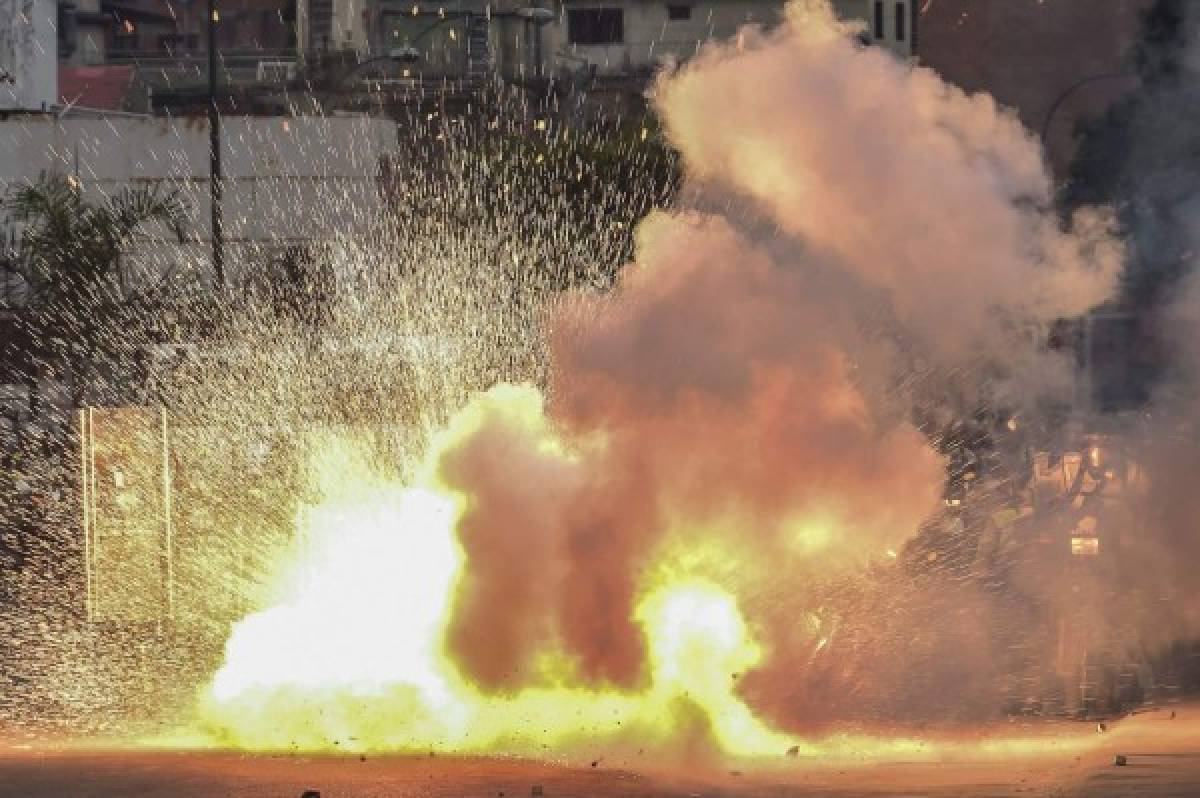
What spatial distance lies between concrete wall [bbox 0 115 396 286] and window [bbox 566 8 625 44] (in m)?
17.1

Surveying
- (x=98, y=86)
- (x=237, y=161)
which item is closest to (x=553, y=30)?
(x=98, y=86)

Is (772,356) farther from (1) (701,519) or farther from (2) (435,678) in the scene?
(2) (435,678)

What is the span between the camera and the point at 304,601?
17.1 meters

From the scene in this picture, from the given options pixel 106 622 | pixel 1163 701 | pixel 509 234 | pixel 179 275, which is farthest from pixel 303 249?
pixel 1163 701

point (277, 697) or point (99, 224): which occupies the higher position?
point (99, 224)

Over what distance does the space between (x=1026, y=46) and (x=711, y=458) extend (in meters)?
45.2

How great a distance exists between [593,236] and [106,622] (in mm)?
9736

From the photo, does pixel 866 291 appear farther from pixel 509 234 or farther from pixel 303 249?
pixel 303 249

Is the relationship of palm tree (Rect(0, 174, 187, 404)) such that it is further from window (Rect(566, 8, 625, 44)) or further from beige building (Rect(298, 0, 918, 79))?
window (Rect(566, 8, 625, 44))

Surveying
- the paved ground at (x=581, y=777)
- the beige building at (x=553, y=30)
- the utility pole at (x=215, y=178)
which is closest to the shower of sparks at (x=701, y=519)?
the paved ground at (x=581, y=777)

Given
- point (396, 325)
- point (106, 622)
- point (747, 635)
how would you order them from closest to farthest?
point (747, 635) → point (106, 622) → point (396, 325)

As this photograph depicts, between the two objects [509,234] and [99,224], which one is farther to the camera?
[99,224]

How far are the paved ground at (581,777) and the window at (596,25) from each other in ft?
149

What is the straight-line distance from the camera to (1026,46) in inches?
2311
